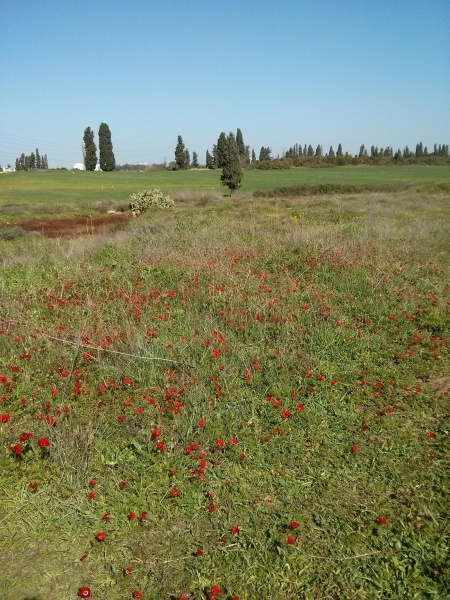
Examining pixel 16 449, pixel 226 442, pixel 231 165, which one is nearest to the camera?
pixel 16 449

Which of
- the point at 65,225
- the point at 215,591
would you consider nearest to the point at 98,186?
the point at 65,225

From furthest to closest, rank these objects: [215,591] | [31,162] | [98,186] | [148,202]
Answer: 1. [31,162]
2. [98,186]
3. [148,202]
4. [215,591]

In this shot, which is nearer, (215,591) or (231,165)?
(215,591)

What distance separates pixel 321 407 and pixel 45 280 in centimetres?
583

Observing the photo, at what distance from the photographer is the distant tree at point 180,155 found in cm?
7934

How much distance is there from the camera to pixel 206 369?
4715 millimetres

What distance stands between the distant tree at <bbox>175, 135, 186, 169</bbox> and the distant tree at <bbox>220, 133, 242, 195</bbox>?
1569 inches

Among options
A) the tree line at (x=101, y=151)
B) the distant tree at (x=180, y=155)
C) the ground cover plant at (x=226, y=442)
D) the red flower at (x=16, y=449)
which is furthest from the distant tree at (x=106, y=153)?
the red flower at (x=16, y=449)

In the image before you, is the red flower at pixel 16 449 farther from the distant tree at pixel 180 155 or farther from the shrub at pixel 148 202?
the distant tree at pixel 180 155

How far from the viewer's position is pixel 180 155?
81688mm

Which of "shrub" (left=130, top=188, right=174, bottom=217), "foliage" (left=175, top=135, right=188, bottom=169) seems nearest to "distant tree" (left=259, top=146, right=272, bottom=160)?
"foliage" (left=175, top=135, right=188, bottom=169)

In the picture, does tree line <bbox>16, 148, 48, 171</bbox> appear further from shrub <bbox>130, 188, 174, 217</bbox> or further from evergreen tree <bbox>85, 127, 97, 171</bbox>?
shrub <bbox>130, 188, 174, 217</bbox>

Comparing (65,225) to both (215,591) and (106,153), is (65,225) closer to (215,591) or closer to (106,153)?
(215,591)

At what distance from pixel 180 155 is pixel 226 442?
8376cm
